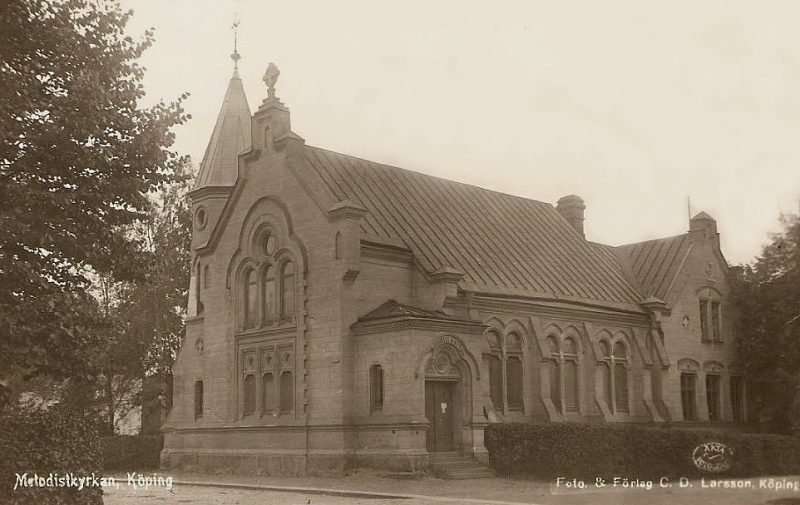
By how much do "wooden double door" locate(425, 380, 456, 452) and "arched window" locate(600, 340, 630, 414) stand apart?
12544mm

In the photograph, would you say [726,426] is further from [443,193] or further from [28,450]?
[28,450]

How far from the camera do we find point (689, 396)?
42.9 metres

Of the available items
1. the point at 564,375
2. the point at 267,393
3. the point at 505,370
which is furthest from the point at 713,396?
the point at 267,393

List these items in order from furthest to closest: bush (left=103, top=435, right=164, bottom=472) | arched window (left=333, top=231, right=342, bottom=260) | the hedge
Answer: bush (left=103, top=435, right=164, bottom=472) < arched window (left=333, top=231, right=342, bottom=260) < the hedge

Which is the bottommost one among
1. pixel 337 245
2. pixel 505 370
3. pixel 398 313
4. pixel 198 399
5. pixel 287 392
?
pixel 198 399

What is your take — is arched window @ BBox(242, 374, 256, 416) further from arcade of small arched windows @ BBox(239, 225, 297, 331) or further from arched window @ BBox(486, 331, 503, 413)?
arched window @ BBox(486, 331, 503, 413)

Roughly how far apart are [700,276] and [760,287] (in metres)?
3.85

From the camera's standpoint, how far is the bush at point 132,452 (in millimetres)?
40594

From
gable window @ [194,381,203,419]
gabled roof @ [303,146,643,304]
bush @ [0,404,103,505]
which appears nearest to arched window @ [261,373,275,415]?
gable window @ [194,381,203,419]

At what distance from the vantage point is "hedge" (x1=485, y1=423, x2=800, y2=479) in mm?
26422

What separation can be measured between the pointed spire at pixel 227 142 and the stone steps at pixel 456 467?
17626mm

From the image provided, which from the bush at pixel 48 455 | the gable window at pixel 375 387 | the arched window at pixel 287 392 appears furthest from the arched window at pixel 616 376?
the bush at pixel 48 455

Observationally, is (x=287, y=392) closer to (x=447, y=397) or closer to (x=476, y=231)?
(x=447, y=397)

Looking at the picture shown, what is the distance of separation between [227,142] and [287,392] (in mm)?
14484
